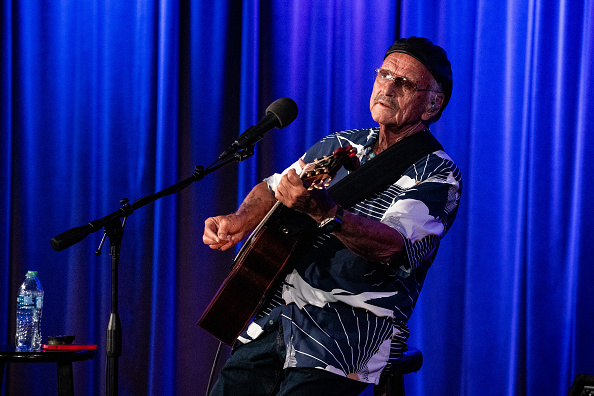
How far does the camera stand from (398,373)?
221 cm

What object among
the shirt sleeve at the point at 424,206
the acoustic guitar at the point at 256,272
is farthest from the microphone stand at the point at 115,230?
the shirt sleeve at the point at 424,206

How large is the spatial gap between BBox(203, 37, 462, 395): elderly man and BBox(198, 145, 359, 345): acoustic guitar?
0.26ft

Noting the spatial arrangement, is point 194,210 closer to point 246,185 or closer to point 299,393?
point 246,185

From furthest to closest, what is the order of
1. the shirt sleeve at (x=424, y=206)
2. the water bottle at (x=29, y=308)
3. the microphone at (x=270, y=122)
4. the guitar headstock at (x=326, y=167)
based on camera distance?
the water bottle at (x=29, y=308) → the microphone at (x=270, y=122) → the shirt sleeve at (x=424, y=206) → the guitar headstock at (x=326, y=167)

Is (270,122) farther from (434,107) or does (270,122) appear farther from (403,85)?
(434,107)

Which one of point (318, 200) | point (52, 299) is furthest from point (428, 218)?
point (52, 299)

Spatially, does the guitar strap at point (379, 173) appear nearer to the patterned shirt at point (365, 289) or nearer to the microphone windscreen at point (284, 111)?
the patterned shirt at point (365, 289)

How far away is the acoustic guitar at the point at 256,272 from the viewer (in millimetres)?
2016

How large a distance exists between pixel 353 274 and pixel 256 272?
29cm

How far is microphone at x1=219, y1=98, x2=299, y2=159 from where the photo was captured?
6.86 feet

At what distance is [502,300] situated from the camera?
3266 millimetres

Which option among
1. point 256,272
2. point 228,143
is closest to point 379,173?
point 256,272

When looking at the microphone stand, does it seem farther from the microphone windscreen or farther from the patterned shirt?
the patterned shirt

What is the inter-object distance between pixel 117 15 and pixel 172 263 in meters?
1.45
